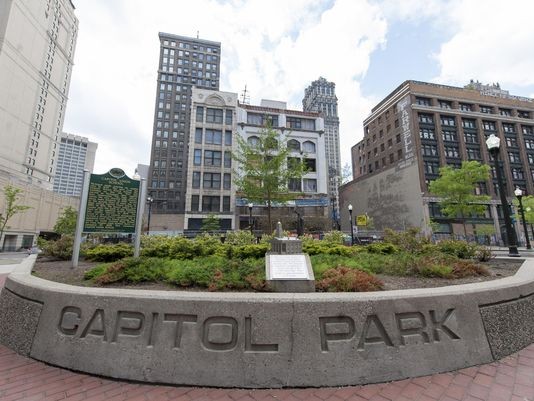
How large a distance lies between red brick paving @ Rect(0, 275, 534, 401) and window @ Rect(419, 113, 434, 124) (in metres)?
54.9

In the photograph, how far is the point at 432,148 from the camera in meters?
48.3

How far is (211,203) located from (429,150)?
39073 mm

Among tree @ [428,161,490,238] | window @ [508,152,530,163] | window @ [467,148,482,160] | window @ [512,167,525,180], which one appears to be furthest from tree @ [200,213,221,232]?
window @ [508,152,530,163]

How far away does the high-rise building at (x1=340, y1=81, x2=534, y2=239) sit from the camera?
149 feet

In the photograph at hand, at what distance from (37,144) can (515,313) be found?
291 ft

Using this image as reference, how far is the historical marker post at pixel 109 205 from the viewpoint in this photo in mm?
7441

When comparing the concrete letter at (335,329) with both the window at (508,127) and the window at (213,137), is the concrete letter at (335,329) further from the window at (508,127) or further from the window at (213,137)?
the window at (508,127)

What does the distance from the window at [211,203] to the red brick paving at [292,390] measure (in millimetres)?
39675

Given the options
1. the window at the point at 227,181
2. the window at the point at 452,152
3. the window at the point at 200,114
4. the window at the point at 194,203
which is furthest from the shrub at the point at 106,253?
the window at the point at 452,152

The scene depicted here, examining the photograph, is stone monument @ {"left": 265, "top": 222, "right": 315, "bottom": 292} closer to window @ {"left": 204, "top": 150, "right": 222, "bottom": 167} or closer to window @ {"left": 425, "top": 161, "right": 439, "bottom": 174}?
window @ {"left": 204, "top": 150, "right": 222, "bottom": 167}

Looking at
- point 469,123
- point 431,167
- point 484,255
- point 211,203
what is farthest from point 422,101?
point 484,255

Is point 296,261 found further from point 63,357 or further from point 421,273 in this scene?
point 63,357

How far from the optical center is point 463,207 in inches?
1293

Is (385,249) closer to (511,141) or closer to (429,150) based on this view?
(429,150)
